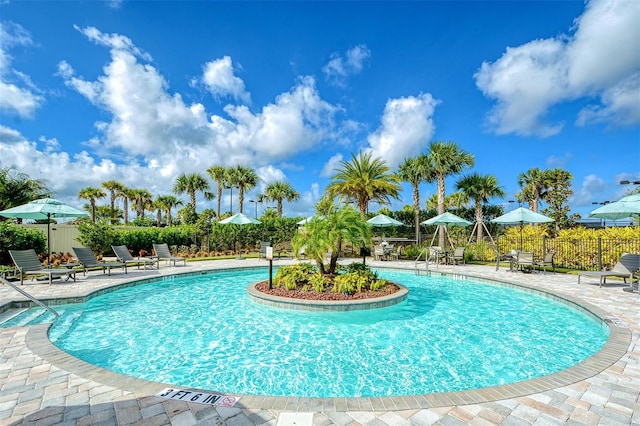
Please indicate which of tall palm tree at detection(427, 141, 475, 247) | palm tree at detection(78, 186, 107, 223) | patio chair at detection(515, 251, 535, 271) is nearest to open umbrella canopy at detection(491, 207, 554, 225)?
patio chair at detection(515, 251, 535, 271)

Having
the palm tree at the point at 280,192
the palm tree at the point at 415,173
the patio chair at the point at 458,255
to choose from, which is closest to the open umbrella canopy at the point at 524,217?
the patio chair at the point at 458,255

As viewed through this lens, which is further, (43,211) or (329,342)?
(43,211)

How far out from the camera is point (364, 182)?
2252 cm

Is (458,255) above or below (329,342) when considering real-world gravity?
above

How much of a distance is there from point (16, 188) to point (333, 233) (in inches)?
848

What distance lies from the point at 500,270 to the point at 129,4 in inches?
704

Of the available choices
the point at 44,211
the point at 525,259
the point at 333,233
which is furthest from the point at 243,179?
the point at 525,259

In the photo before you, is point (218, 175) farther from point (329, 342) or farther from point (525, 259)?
point (329, 342)

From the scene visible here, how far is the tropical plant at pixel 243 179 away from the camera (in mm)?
38625

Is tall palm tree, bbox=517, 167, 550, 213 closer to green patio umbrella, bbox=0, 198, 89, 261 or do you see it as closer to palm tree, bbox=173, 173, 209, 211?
green patio umbrella, bbox=0, 198, 89, 261

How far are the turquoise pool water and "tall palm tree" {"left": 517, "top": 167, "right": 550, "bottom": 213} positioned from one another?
86.0 feet

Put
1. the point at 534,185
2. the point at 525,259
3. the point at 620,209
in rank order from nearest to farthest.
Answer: the point at 620,209
the point at 525,259
the point at 534,185

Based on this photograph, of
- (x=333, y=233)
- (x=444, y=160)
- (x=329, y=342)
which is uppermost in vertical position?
A: (x=444, y=160)

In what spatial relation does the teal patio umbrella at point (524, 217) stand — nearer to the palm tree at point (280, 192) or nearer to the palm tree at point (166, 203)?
the palm tree at point (280, 192)
